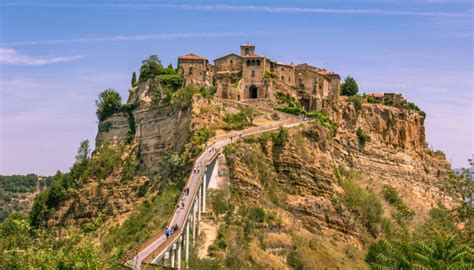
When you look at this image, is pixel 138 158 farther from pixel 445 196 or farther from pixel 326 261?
pixel 445 196

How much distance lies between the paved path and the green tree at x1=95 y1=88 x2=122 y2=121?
66.2 ft

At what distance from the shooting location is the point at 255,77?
7925 cm

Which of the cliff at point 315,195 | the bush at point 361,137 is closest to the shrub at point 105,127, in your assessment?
the cliff at point 315,195

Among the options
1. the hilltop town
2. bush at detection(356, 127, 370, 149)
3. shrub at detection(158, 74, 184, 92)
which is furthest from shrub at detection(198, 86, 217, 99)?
bush at detection(356, 127, 370, 149)

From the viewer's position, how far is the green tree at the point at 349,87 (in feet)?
293

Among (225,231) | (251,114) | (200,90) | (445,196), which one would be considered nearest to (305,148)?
(251,114)

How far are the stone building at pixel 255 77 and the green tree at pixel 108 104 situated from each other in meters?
8.95

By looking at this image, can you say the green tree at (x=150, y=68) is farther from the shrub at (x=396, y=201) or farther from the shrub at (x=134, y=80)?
the shrub at (x=396, y=201)

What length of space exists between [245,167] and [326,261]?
36.3 feet

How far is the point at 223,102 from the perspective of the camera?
72.7 m

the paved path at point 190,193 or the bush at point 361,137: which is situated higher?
the bush at point 361,137

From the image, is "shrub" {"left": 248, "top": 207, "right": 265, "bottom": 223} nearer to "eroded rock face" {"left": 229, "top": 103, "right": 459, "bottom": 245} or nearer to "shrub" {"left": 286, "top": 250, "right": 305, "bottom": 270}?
"eroded rock face" {"left": 229, "top": 103, "right": 459, "bottom": 245}

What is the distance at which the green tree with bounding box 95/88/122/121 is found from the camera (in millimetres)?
82125

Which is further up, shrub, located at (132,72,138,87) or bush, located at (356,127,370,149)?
shrub, located at (132,72,138,87)
